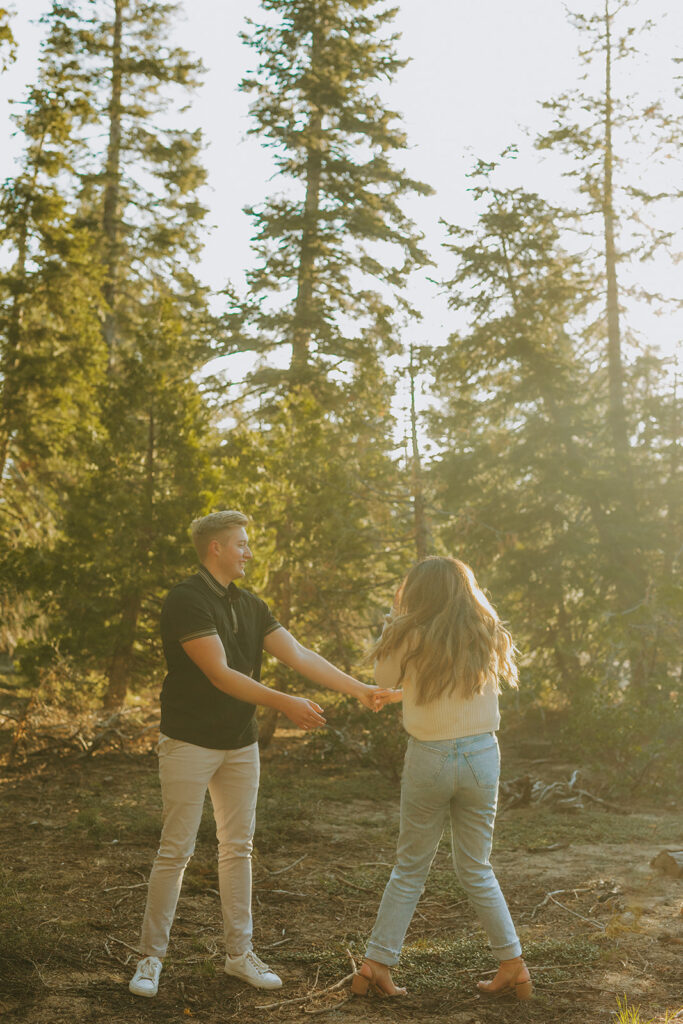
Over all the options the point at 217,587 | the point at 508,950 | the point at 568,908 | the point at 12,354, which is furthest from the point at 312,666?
the point at 12,354

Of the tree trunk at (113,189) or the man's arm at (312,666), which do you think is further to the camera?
the tree trunk at (113,189)

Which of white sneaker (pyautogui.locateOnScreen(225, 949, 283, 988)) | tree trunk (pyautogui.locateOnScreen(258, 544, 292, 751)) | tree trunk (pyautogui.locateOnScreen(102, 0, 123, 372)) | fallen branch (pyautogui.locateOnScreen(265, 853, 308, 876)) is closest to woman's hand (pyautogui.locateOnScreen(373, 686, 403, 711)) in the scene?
white sneaker (pyautogui.locateOnScreen(225, 949, 283, 988))

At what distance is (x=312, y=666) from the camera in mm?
4863

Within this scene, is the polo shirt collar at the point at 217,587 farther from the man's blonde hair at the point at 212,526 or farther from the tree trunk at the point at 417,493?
the tree trunk at the point at 417,493

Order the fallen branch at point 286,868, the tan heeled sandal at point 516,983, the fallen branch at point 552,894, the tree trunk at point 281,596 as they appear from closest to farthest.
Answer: the tan heeled sandal at point 516,983 < the fallen branch at point 552,894 < the fallen branch at point 286,868 < the tree trunk at point 281,596

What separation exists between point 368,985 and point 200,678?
5.24 feet

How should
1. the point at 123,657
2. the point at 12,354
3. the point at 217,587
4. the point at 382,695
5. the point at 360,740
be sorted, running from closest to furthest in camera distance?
the point at 217,587
the point at 382,695
the point at 123,657
the point at 360,740
the point at 12,354

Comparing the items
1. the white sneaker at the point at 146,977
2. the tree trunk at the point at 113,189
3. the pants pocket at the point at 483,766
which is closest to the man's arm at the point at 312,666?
the pants pocket at the point at 483,766

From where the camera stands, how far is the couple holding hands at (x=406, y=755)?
14.0 ft

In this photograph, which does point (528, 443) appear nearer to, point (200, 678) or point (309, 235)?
point (309, 235)

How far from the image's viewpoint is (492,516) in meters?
18.2

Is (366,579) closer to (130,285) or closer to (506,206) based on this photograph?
(506,206)

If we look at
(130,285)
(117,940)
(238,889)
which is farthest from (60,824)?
(130,285)

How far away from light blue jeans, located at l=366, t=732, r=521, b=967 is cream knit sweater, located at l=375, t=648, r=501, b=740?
0.04m
